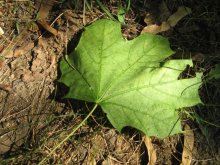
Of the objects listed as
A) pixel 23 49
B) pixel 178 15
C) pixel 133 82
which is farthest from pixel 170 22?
pixel 23 49

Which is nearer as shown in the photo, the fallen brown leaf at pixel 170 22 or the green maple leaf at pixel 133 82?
the green maple leaf at pixel 133 82

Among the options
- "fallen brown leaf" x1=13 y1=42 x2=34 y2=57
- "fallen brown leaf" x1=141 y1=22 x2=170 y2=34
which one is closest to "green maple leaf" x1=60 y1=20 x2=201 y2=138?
"fallen brown leaf" x1=141 y1=22 x2=170 y2=34

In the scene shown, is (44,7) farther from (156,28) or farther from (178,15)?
(178,15)

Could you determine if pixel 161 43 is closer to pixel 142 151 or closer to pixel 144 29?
pixel 144 29

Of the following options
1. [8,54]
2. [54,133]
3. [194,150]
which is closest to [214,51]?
[194,150]

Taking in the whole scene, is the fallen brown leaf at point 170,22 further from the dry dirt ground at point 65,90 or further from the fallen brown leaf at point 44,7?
the fallen brown leaf at point 44,7

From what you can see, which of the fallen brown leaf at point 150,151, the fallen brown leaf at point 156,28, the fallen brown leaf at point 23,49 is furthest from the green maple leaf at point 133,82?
the fallen brown leaf at point 23,49
